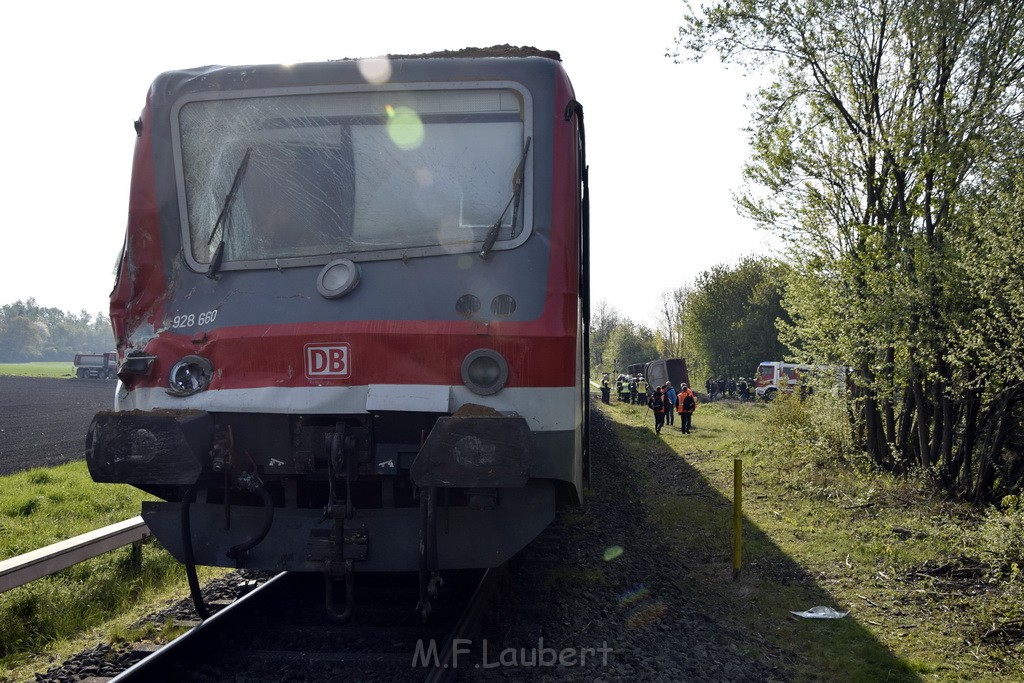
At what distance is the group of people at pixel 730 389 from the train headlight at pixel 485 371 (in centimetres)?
4274

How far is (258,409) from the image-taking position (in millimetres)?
4352

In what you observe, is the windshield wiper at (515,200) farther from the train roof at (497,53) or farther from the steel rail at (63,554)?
the steel rail at (63,554)

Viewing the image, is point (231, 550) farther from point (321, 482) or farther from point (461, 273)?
point (461, 273)

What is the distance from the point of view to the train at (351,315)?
4285 mm

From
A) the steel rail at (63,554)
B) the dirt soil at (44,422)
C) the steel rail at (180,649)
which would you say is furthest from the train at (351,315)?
the dirt soil at (44,422)

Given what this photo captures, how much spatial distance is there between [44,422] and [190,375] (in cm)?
2498

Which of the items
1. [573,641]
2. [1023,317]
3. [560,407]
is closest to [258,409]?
[560,407]

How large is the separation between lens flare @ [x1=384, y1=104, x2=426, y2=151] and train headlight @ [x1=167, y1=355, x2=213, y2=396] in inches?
63.6

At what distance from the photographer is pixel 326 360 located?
4.37 metres

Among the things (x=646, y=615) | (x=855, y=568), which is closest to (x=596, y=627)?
(x=646, y=615)

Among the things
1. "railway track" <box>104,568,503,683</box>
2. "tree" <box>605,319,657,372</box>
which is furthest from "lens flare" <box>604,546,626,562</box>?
"tree" <box>605,319,657,372</box>

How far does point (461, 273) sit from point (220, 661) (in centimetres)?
250

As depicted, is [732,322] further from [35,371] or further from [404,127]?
[35,371]

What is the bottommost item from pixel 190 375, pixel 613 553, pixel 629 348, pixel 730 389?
pixel 613 553
